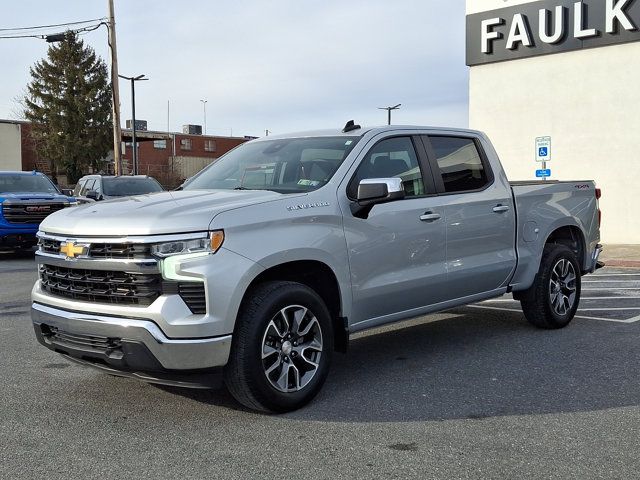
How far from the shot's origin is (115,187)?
16625 millimetres

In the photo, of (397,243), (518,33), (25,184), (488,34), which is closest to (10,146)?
(25,184)

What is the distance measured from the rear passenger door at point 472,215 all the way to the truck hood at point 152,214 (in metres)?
1.75

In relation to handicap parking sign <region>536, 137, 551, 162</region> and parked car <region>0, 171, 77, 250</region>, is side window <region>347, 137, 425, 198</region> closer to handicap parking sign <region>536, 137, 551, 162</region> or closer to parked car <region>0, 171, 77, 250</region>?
parked car <region>0, 171, 77, 250</region>

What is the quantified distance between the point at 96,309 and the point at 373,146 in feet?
7.96

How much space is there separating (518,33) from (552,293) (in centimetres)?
1345

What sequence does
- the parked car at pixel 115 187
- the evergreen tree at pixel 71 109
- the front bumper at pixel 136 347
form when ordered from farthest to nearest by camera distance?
1. the evergreen tree at pixel 71 109
2. the parked car at pixel 115 187
3. the front bumper at pixel 136 347

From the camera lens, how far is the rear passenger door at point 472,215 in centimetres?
590

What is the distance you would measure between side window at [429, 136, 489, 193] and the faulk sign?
12549 millimetres

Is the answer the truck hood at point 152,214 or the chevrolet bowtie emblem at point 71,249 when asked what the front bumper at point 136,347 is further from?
the truck hood at point 152,214

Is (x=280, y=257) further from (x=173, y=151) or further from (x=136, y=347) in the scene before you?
(x=173, y=151)

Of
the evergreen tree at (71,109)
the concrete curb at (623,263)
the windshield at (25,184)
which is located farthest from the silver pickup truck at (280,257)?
the evergreen tree at (71,109)

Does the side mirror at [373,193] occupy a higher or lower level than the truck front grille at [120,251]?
higher

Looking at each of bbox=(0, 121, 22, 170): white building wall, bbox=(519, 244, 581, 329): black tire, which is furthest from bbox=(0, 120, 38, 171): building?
bbox=(519, 244, 581, 329): black tire

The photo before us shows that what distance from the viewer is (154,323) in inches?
163
